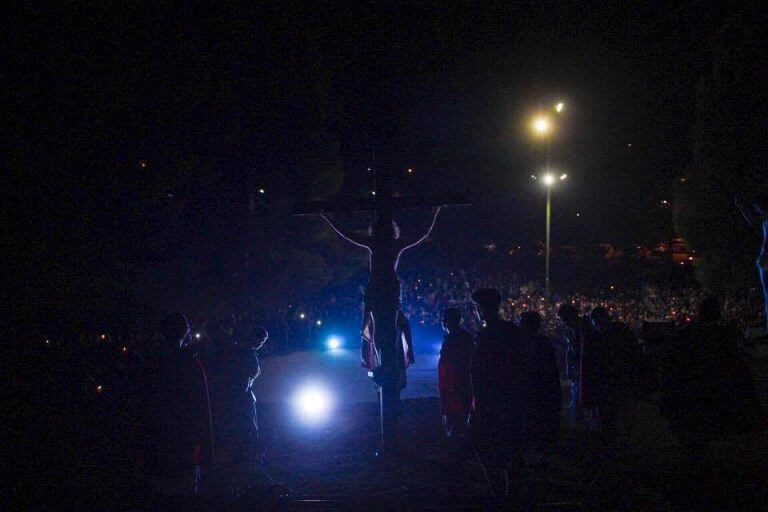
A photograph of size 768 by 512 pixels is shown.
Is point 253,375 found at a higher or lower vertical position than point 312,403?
higher

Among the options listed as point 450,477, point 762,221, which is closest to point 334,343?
point 450,477

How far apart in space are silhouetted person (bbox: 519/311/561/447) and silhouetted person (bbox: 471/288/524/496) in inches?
3.7

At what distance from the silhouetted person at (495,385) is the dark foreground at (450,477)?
38 cm

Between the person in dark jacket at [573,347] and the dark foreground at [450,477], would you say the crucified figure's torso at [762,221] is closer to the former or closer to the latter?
the dark foreground at [450,477]

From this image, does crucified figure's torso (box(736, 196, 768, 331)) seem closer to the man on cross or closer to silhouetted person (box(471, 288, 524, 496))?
the man on cross

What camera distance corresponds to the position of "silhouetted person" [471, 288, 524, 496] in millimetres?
4152

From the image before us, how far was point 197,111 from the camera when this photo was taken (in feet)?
44.1

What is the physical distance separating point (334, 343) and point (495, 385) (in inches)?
508

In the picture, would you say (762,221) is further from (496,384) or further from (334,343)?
(334,343)

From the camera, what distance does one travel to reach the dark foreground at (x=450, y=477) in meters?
4.38

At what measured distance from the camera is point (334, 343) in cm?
1681

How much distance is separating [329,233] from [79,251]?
9166 millimetres

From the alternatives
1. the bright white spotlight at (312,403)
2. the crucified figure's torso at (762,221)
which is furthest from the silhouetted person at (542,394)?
the crucified figure's torso at (762,221)

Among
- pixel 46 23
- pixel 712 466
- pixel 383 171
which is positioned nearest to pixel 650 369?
pixel 712 466
